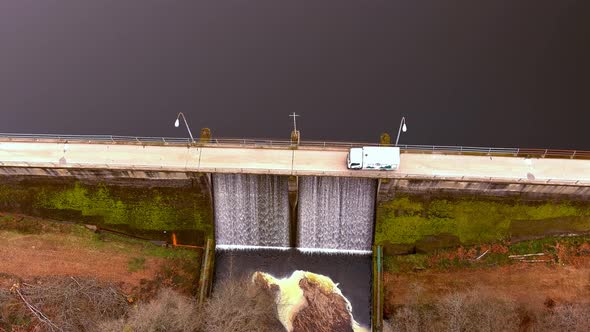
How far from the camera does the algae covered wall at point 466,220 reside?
41.6 meters

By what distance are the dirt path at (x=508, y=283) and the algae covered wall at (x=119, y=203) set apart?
21.4 m

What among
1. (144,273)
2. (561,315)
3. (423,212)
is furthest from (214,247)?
(561,315)

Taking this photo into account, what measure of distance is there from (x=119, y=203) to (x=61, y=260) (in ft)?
26.8

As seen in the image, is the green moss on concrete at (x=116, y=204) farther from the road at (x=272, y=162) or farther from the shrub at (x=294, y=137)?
the shrub at (x=294, y=137)

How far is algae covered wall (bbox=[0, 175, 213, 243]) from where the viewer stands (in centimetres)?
4403

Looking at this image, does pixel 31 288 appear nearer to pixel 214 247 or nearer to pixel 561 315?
pixel 214 247

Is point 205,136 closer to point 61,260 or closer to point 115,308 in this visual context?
point 115,308

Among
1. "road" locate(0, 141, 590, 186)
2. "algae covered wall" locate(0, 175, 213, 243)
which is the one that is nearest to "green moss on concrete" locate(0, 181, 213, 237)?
"algae covered wall" locate(0, 175, 213, 243)

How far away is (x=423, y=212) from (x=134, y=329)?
96.9ft

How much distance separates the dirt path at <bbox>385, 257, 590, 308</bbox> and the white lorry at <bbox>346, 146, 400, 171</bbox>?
484 inches

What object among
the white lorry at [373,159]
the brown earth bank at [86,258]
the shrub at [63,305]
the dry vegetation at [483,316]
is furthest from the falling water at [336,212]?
the shrub at [63,305]

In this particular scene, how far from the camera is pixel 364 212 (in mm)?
43906

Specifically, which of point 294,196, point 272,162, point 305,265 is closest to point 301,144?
point 272,162

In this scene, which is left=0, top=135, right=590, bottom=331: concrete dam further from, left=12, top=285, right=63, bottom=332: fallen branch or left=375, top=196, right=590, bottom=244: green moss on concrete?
left=12, top=285, right=63, bottom=332: fallen branch
